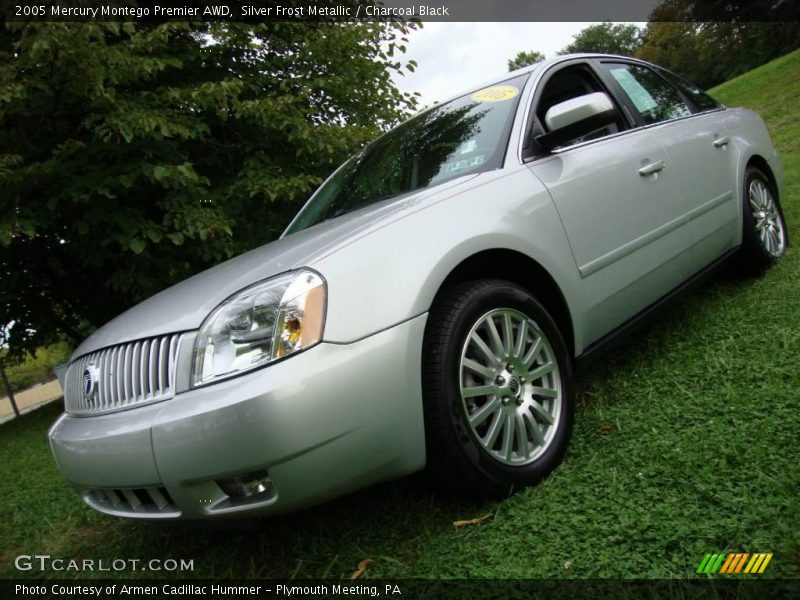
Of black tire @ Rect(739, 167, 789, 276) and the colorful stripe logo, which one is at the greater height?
black tire @ Rect(739, 167, 789, 276)

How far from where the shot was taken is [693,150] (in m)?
3.31

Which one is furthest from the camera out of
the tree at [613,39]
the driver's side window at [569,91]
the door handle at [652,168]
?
the tree at [613,39]

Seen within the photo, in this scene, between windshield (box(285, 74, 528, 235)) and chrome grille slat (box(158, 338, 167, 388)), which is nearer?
chrome grille slat (box(158, 338, 167, 388))

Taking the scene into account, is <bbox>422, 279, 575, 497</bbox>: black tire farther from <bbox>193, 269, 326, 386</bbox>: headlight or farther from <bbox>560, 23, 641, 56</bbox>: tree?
<bbox>560, 23, 641, 56</bbox>: tree

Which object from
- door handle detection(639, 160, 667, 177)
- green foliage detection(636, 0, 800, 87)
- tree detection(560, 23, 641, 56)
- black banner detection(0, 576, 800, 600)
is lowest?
black banner detection(0, 576, 800, 600)

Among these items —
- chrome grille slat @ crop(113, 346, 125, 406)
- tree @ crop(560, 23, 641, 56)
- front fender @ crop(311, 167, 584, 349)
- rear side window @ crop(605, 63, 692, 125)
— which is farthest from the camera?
tree @ crop(560, 23, 641, 56)

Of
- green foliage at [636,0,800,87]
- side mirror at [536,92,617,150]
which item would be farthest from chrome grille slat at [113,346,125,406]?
green foliage at [636,0,800,87]

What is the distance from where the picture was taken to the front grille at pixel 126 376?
1.86m

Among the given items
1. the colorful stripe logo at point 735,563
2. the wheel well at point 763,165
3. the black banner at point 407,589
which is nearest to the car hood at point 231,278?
the black banner at point 407,589

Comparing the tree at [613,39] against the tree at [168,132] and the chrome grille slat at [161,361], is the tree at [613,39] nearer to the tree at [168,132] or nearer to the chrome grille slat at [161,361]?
Result: the tree at [168,132]

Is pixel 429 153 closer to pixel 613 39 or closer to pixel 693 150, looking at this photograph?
pixel 693 150

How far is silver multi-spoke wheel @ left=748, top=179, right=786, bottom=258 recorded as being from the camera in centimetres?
382

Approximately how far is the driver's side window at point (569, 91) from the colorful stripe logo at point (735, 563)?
172cm

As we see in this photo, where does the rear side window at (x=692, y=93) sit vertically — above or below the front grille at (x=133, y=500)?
above
